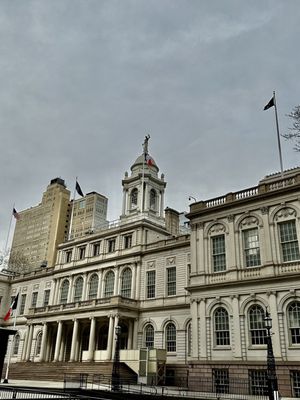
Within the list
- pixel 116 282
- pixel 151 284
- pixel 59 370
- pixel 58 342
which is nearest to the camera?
pixel 59 370

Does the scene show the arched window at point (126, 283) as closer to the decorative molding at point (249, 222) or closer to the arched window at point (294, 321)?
the decorative molding at point (249, 222)

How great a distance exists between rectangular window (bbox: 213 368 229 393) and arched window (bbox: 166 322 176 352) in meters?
8.45

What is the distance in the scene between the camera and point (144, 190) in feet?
154

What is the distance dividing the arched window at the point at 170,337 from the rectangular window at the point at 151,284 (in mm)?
3451

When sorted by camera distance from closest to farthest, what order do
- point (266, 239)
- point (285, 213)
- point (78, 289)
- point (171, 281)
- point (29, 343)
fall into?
point (285, 213) < point (266, 239) < point (171, 281) < point (29, 343) < point (78, 289)

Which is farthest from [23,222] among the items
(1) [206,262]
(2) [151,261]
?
(1) [206,262]

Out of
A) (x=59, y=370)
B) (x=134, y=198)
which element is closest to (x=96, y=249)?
(x=134, y=198)

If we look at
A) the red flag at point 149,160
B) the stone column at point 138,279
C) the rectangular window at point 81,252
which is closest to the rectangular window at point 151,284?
the stone column at point 138,279

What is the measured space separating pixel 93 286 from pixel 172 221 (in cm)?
1177

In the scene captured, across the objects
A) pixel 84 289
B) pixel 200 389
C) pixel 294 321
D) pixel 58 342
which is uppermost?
pixel 84 289

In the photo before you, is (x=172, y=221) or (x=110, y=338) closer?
(x=110, y=338)

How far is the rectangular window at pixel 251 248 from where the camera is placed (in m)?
27.7

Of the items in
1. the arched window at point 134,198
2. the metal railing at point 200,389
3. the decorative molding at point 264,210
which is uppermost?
the arched window at point 134,198

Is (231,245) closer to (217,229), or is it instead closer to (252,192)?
(217,229)
